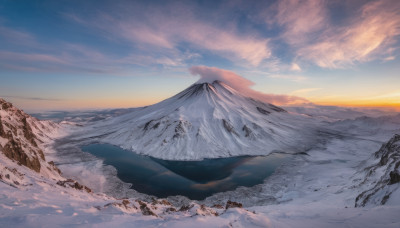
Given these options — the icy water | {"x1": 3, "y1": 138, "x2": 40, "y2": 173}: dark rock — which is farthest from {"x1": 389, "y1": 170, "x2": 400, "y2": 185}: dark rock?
{"x1": 3, "y1": 138, "x2": 40, "y2": 173}: dark rock

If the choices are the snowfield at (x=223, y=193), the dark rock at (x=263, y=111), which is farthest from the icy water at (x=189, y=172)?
the dark rock at (x=263, y=111)

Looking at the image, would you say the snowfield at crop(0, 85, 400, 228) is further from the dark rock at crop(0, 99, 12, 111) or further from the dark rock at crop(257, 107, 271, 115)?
the dark rock at crop(257, 107, 271, 115)

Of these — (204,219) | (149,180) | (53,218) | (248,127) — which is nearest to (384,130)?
(248,127)

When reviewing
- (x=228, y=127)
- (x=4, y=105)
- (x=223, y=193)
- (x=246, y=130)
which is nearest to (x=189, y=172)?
(x=223, y=193)

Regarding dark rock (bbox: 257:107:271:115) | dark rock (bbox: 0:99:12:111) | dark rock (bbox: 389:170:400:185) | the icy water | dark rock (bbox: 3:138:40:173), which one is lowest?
Answer: the icy water

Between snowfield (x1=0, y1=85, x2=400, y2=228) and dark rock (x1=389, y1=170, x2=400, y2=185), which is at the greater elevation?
dark rock (x1=389, y1=170, x2=400, y2=185)

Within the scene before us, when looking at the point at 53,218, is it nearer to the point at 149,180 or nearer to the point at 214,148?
the point at 149,180

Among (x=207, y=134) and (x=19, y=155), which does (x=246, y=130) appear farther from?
(x=19, y=155)
